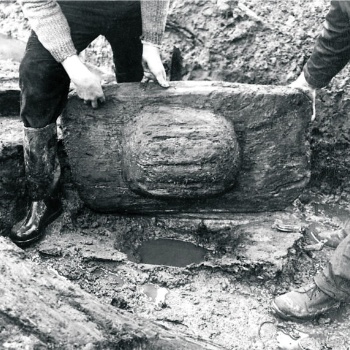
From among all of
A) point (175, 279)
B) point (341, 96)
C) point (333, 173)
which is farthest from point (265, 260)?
point (341, 96)

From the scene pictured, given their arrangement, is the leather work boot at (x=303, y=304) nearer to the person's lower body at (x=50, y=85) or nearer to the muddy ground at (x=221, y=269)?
→ the muddy ground at (x=221, y=269)

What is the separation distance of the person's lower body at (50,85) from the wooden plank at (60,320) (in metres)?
0.84

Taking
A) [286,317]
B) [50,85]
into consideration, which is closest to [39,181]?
[50,85]

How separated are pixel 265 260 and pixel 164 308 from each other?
588 mm

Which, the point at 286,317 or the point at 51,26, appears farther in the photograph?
the point at 286,317

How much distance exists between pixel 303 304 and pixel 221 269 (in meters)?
0.45

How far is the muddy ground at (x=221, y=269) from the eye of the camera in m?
2.21

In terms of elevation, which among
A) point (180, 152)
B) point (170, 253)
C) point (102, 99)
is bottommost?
point (170, 253)

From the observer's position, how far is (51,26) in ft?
6.89

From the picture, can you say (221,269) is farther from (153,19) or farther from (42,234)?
(153,19)

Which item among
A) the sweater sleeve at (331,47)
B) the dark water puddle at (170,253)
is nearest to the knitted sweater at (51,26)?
the dark water puddle at (170,253)

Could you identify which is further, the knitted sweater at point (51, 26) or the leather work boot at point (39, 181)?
the leather work boot at point (39, 181)

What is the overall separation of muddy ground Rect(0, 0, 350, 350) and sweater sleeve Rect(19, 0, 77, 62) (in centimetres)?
96

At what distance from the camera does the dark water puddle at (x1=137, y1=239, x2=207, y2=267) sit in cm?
259
